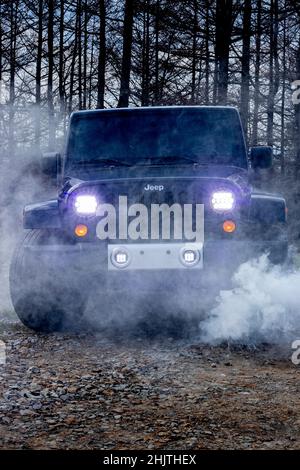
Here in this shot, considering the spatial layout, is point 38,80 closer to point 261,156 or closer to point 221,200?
point 261,156

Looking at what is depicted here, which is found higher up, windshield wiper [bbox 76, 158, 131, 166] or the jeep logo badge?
windshield wiper [bbox 76, 158, 131, 166]

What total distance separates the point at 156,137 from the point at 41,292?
204cm

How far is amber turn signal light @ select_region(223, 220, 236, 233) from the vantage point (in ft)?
16.3

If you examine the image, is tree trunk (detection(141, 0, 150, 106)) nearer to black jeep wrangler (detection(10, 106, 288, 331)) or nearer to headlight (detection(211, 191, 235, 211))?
black jeep wrangler (detection(10, 106, 288, 331))

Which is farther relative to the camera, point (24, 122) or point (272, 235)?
point (24, 122)

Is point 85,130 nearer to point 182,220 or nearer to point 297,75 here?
point 182,220

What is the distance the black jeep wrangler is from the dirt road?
1.46 feet

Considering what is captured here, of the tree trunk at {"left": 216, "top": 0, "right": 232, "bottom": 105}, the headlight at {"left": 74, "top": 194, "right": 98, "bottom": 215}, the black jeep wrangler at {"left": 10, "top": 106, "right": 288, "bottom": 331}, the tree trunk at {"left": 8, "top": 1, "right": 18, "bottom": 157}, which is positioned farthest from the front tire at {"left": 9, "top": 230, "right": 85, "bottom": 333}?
the tree trunk at {"left": 8, "top": 1, "right": 18, "bottom": 157}

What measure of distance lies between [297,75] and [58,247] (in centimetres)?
1729

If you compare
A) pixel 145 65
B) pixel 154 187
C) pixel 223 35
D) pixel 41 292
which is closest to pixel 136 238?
pixel 154 187

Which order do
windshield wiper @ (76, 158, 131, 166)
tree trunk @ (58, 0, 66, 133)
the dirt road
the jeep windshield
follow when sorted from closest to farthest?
1. the dirt road
2. windshield wiper @ (76, 158, 131, 166)
3. the jeep windshield
4. tree trunk @ (58, 0, 66, 133)

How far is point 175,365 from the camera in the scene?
430cm

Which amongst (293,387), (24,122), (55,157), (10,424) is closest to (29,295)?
(55,157)

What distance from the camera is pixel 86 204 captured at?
493 centimetres
